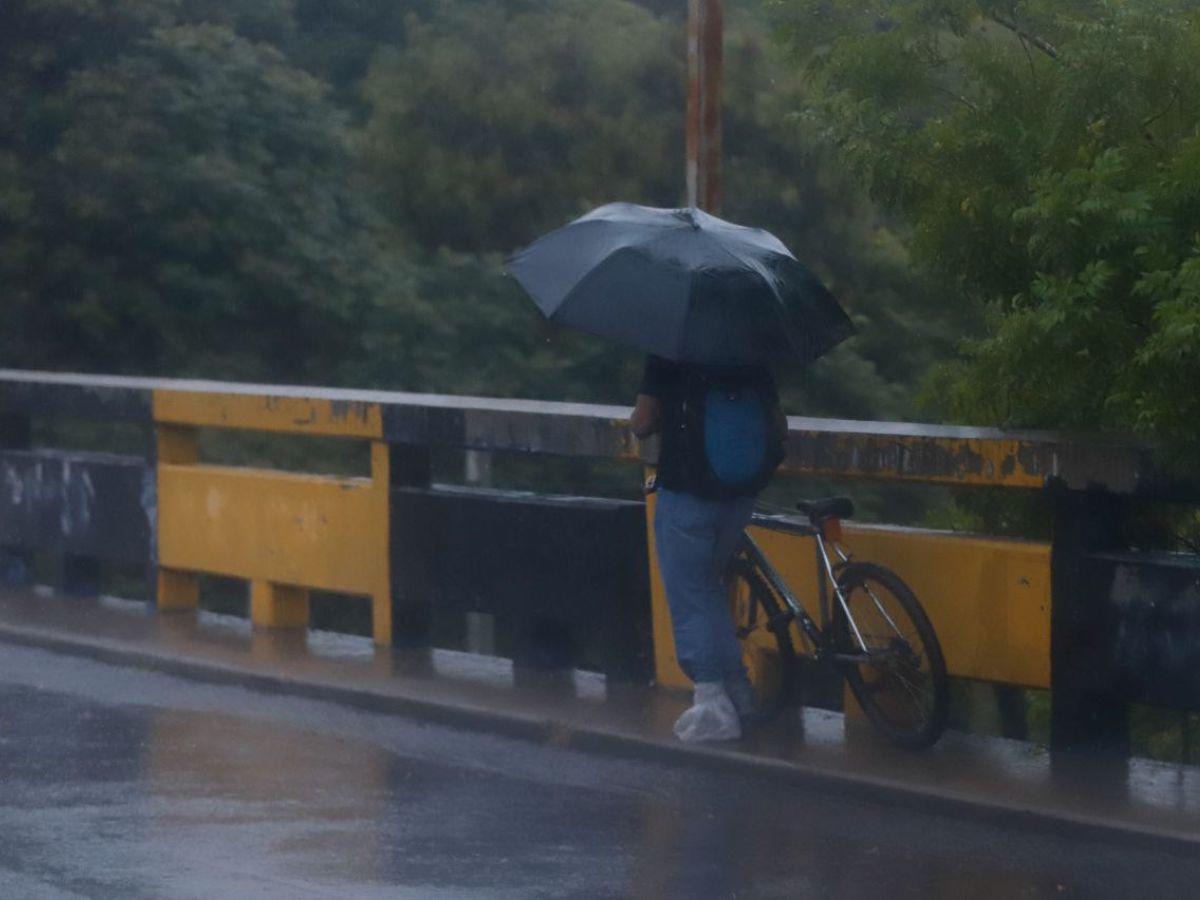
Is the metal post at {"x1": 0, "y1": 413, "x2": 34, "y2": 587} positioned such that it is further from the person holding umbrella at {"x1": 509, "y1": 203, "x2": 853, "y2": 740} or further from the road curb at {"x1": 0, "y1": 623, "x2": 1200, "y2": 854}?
the person holding umbrella at {"x1": 509, "y1": 203, "x2": 853, "y2": 740}

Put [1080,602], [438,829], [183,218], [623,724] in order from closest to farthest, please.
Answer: [438,829]
[1080,602]
[623,724]
[183,218]

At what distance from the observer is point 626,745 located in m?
8.29

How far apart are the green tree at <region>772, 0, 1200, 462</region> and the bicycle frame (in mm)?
875

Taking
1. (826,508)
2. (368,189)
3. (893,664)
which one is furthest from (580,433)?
(368,189)

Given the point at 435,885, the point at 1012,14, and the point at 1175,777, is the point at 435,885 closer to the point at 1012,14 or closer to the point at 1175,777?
the point at 1175,777

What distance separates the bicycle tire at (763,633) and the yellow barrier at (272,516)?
224 centimetres

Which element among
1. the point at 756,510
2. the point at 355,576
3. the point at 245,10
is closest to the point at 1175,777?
the point at 756,510

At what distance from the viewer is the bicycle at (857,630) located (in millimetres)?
7871

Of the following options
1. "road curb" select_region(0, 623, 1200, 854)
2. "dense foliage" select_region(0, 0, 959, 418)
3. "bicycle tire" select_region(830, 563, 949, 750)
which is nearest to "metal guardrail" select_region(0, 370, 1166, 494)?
"bicycle tire" select_region(830, 563, 949, 750)

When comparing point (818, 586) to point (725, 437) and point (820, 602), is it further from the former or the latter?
point (725, 437)

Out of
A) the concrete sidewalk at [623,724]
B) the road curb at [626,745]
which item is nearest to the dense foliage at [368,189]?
the concrete sidewalk at [623,724]

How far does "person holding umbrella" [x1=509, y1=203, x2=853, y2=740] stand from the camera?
7777mm

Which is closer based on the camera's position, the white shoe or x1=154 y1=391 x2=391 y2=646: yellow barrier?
the white shoe

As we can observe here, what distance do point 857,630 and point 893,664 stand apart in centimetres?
19
